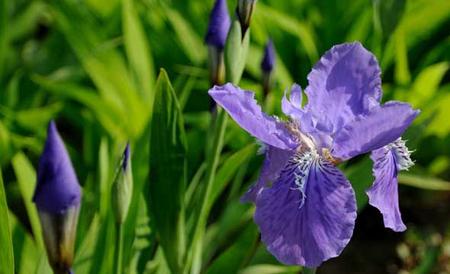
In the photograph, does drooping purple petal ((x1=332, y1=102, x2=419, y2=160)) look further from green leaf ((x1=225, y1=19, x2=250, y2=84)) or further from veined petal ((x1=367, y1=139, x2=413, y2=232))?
green leaf ((x1=225, y1=19, x2=250, y2=84))

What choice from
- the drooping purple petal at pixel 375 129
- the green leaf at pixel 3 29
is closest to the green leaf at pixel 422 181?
the drooping purple petal at pixel 375 129

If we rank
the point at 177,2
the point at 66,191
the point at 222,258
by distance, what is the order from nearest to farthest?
the point at 66,191 → the point at 222,258 → the point at 177,2

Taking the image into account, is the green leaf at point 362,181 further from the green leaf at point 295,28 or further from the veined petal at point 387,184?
the green leaf at point 295,28

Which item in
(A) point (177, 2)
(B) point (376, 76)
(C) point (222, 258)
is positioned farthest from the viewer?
(A) point (177, 2)

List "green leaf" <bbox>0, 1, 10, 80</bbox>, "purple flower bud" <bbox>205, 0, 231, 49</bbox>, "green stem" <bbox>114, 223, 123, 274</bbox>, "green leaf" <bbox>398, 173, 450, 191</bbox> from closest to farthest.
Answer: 1. "green stem" <bbox>114, 223, 123, 274</bbox>
2. "purple flower bud" <bbox>205, 0, 231, 49</bbox>
3. "green leaf" <bbox>398, 173, 450, 191</bbox>
4. "green leaf" <bbox>0, 1, 10, 80</bbox>

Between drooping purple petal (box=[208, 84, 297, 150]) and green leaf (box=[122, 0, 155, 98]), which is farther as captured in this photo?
green leaf (box=[122, 0, 155, 98])

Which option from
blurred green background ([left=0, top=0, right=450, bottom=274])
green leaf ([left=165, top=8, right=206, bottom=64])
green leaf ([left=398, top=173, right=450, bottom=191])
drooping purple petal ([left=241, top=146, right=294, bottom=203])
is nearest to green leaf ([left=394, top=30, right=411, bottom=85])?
blurred green background ([left=0, top=0, right=450, bottom=274])

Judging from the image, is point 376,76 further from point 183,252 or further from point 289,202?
point 183,252

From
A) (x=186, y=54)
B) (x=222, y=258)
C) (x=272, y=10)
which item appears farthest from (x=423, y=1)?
(x=222, y=258)
